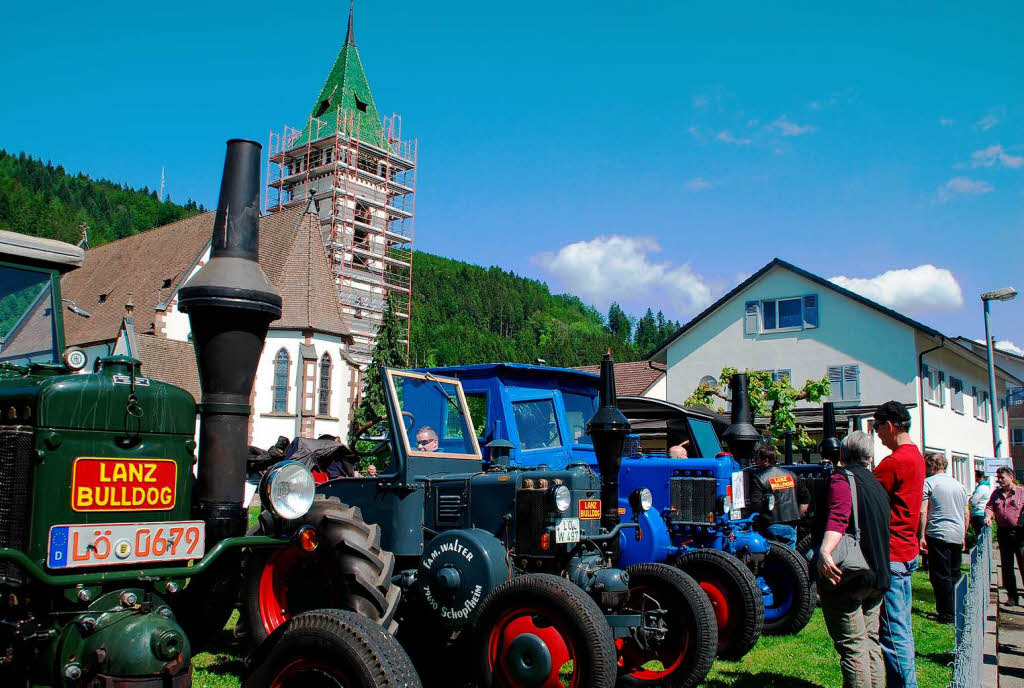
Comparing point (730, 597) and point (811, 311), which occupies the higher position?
point (811, 311)

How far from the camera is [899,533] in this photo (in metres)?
5.43

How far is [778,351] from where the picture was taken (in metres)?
29.5

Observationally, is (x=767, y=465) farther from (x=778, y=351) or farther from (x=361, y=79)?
(x=361, y=79)

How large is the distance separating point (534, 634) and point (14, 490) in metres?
2.89

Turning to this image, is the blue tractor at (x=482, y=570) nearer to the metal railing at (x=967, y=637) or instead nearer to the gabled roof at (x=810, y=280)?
the metal railing at (x=967, y=637)

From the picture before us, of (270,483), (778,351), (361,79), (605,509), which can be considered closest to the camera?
(270,483)

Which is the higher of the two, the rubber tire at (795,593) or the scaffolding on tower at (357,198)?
the scaffolding on tower at (357,198)

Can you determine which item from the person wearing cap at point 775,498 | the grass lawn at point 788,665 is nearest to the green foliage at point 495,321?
the person wearing cap at point 775,498

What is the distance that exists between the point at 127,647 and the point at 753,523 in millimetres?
7284

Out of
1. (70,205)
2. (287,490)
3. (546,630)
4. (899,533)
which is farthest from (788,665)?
(70,205)

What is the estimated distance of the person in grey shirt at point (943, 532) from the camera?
31.0 feet

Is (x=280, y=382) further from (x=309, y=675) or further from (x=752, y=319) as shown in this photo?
(x=309, y=675)

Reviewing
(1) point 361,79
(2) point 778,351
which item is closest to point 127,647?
(2) point 778,351

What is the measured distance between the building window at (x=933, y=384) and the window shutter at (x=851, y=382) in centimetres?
194
